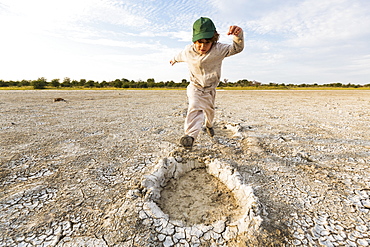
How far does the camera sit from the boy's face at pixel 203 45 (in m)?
2.15

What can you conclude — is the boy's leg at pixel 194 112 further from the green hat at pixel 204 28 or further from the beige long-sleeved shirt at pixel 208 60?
the green hat at pixel 204 28

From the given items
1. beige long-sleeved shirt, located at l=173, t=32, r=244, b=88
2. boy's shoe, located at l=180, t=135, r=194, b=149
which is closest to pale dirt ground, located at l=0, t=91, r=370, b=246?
boy's shoe, located at l=180, t=135, r=194, b=149

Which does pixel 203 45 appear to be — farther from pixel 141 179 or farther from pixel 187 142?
pixel 141 179

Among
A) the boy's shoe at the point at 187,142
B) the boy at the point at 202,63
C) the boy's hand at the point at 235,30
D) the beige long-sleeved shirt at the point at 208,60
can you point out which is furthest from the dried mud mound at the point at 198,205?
the boy's hand at the point at 235,30

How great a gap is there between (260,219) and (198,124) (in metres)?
1.25

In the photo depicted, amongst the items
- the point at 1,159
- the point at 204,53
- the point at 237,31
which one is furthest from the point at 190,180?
the point at 1,159

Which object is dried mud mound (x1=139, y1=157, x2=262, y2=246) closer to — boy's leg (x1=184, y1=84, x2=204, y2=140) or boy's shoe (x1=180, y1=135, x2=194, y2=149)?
boy's shoe (x1=180, y1=135, x2=194, y2=149)

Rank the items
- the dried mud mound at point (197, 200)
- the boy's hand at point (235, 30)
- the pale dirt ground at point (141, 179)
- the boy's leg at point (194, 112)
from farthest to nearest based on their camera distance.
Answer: the boy's leg at point (194, 112) → the boy's hand at point (235, 30) → the dried mud mound at point (197, 200) → the pale dirt ground at point (141, 179)

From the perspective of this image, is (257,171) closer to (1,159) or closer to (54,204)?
(54,204)

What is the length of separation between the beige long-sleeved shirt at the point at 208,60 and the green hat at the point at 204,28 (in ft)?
0.67

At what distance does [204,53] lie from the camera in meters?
2.23

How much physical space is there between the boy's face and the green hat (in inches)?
3.1

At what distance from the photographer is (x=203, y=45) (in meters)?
2.16

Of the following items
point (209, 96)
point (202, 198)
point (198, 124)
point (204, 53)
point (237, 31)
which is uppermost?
point (237, 31)
